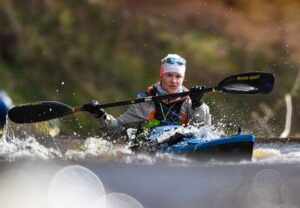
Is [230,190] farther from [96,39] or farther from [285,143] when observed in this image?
[96,39]

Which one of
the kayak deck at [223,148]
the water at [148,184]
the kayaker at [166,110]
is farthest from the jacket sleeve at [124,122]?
the water at [148,184]

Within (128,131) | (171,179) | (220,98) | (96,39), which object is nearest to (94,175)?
(171,179)

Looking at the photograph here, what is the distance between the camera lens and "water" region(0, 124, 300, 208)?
119 inches

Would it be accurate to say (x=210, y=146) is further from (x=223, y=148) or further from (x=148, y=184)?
(x=148, y=184)

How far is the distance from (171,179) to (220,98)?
8.29 metres

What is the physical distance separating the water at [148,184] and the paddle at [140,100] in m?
2.49

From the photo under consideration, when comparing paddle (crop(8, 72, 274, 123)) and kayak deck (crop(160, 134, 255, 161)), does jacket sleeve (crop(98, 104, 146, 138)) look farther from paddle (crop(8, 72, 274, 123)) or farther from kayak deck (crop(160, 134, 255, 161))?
kayak deck (crop(160, 134, 255, 161))

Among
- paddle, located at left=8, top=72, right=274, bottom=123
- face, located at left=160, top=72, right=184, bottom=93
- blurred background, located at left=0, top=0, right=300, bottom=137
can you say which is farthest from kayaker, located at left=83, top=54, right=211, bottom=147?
blurred background, located at left=0, top=0, right=300, bottom=137

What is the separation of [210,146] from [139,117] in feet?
4.25

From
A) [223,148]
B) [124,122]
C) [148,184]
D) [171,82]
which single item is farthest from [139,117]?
[148,184]

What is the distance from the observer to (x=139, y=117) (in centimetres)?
592

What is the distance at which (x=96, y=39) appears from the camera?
46.0ft

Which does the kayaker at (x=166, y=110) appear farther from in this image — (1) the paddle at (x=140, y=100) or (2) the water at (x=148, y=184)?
(2) the water at (x=148, y=184)

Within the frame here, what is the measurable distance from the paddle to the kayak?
0.60 metres
